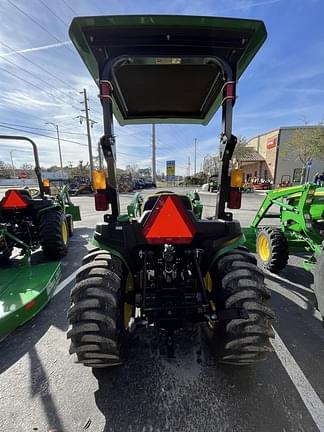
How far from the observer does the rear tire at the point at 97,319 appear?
66.2 inches

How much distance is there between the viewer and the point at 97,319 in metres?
1.68

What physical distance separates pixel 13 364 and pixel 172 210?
6.88 feet

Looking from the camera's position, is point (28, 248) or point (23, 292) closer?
point (23, 292)

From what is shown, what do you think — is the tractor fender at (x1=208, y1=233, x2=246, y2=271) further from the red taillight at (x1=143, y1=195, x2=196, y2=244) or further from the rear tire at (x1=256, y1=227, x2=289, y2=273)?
the rear tire at (x1=256, y1=227, x2=289, y2=273)

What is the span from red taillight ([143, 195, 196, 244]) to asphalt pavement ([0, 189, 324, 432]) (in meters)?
1.21

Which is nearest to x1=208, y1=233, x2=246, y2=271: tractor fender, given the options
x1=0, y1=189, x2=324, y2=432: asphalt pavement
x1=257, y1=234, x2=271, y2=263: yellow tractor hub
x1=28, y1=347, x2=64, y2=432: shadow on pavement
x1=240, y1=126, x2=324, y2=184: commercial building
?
x1=0, y1=189, x2=324, y2=432: asphalt pavement

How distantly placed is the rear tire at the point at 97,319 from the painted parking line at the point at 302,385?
1469mm

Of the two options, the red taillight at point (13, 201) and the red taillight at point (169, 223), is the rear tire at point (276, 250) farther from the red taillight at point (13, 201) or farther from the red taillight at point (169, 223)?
the red taillight at point (13, 201)

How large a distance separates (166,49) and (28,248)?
13.2 ft

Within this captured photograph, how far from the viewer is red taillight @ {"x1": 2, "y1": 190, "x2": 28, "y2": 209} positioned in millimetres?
4484

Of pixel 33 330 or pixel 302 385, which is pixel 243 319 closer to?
pixel 302 385

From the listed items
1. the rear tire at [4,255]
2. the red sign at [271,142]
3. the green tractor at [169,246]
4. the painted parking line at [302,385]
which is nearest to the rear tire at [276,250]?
the painted parking line at [302,385]

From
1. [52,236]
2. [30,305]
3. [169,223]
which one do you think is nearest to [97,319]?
[169,223]

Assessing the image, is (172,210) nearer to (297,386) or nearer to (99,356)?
(99,356)
